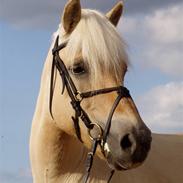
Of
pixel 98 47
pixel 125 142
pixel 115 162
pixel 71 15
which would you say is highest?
pixel 71 15

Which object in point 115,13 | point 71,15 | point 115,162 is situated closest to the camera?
point 115,162

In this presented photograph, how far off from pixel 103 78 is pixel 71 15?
2.63ft

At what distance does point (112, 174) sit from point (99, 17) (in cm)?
161

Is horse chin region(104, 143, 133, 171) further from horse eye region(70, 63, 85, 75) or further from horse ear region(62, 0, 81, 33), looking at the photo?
horse ear region(62, 0, 81, 33)

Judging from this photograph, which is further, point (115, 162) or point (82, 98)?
point (82, 98)

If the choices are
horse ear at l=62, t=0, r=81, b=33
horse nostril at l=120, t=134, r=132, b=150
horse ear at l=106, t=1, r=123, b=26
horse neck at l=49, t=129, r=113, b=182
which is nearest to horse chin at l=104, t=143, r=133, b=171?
horse nostril at l=120, t=134, r=132, b=150

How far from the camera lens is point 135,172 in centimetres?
619

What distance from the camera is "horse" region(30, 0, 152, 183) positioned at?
5.04 meters

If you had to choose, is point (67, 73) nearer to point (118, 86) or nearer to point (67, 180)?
point (118, 86)

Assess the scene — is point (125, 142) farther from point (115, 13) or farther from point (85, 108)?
point (115, 13)

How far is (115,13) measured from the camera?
6.19m

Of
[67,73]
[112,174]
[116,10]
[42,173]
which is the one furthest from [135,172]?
[116,10]

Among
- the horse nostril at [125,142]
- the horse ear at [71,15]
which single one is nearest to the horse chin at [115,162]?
the horse nostril at [125,142]

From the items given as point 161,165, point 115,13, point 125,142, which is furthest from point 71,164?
point 115,13
